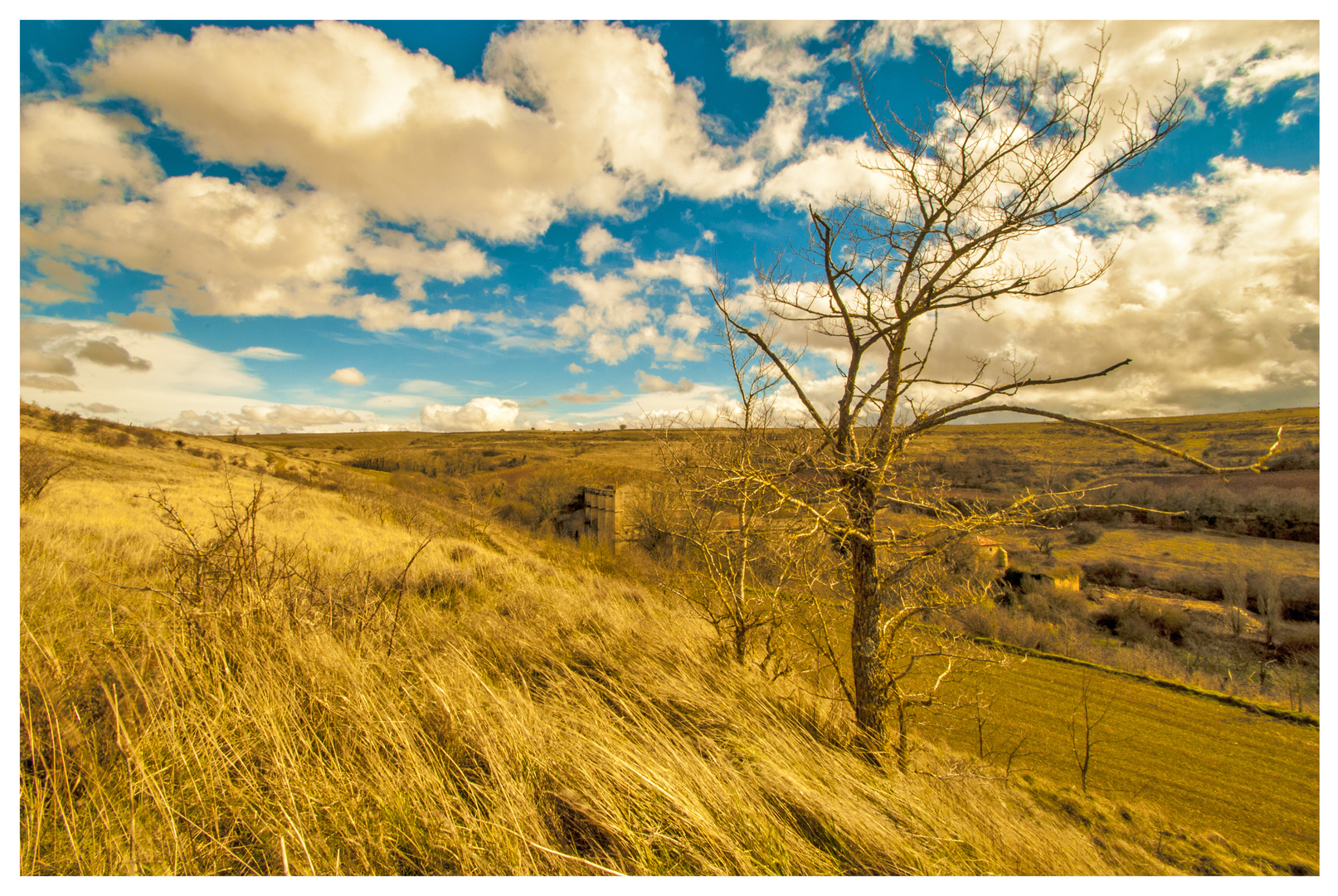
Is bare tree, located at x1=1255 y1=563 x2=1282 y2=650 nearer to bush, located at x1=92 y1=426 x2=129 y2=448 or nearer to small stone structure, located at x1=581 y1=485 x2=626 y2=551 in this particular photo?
small stone structure, located at x1=581 y1=485 x2=626 y2=551

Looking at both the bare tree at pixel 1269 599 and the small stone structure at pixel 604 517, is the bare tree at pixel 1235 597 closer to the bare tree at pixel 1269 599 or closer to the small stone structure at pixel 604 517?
the bare tree at pixel 1269 599

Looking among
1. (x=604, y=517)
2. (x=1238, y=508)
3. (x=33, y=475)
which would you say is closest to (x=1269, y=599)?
(x=1238, y=508)

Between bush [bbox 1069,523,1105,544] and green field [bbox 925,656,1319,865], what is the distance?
27.9 meters

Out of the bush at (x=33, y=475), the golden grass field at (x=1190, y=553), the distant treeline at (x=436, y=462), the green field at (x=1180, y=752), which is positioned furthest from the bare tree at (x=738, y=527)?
the distant treeline at (x=436, y=462)

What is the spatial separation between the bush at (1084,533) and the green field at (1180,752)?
27.9m

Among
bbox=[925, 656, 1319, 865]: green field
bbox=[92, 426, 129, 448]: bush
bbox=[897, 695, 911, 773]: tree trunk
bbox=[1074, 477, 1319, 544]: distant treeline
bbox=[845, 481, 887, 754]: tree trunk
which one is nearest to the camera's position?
bbox=[845, 481, 887, 754]: tree trunk

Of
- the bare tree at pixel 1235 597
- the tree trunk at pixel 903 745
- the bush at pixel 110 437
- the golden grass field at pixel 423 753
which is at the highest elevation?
the bush at pixel 110 437

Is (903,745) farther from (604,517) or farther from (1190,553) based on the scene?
(1190,553)

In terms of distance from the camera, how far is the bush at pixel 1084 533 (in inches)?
1422

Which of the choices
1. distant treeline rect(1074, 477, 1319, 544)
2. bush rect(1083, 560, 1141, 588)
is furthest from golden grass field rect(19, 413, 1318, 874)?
distant treeline rect(1074, 477, 1319, 544)

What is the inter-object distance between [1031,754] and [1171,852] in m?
2.28

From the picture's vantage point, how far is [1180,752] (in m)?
10.4

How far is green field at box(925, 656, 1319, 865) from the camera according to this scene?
815cm

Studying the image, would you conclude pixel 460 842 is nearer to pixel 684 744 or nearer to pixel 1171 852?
pixel 684 744
